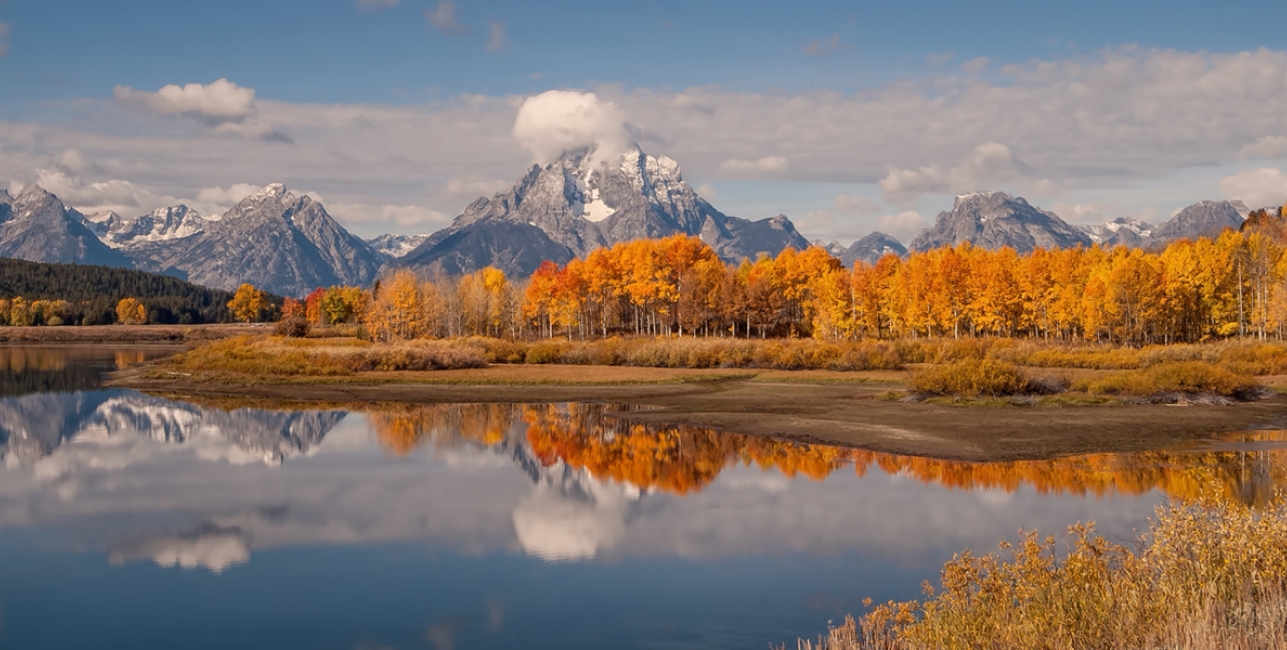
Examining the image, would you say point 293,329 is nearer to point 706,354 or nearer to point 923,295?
point 706,354

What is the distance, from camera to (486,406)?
53.4 m

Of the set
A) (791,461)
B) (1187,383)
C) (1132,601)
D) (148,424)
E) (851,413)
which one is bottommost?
(791,461)

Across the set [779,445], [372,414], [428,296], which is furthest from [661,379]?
[428,296]

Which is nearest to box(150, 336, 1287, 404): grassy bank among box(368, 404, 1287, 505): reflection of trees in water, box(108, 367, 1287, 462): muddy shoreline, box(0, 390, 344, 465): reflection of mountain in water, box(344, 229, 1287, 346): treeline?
box(108, 367, 1287, 462): muddy shoreline

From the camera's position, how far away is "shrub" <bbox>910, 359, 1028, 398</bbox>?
151 feet

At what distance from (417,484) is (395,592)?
12.3 m

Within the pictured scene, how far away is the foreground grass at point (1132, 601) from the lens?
10.6m

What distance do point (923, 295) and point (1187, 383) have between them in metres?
51.1

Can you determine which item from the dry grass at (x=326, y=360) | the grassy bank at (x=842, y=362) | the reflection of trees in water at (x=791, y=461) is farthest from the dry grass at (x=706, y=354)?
the reflection of trees in water at (x=791, y=461)

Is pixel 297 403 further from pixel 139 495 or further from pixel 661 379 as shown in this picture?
pixel 139 495

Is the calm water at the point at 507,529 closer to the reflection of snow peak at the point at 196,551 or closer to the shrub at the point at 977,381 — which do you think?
the reflection of snow peak at the point at 196,551

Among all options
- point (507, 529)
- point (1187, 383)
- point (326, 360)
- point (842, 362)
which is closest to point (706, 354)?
point (842, 362)

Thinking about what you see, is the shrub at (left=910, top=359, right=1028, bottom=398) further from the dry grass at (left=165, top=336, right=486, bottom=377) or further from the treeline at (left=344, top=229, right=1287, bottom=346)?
the treeline at (left=344, top=229, right=1287, bottom=346)

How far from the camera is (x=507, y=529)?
2427cm
